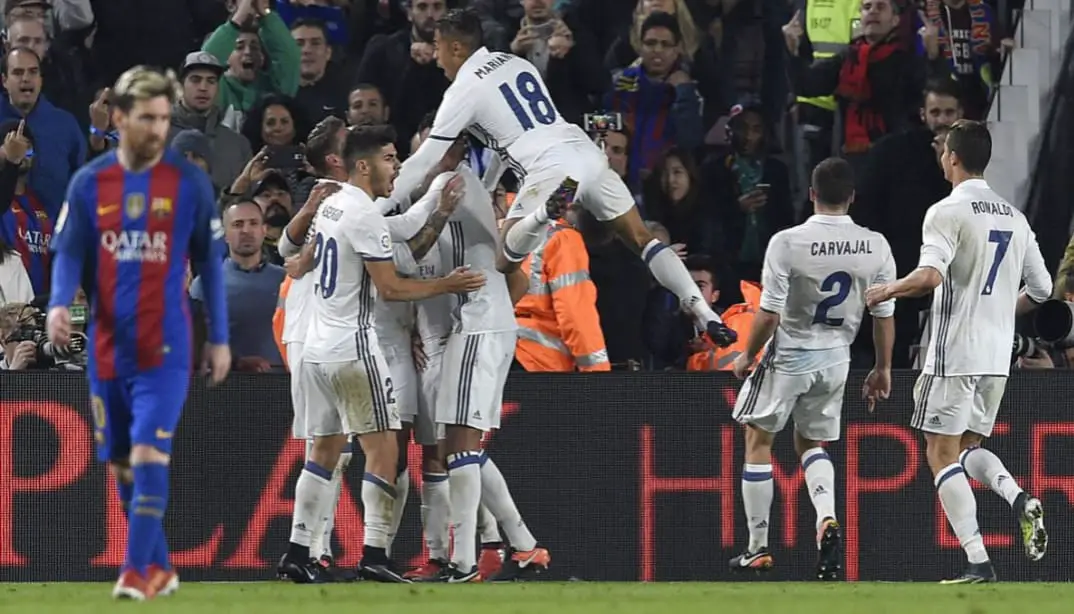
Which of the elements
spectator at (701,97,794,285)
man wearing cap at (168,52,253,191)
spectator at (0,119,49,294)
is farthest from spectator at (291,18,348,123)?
spectator at (701,97,794,285)

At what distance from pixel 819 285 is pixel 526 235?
5.37 ft

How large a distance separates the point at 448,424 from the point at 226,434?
1750mm

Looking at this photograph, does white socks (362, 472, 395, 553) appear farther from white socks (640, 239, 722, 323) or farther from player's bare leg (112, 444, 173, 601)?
player's bare leg (112, 444, 173, 601)

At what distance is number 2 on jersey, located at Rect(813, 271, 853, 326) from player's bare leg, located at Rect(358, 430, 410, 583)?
227cm

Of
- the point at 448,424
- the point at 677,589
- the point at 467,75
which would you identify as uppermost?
the point at 467,75

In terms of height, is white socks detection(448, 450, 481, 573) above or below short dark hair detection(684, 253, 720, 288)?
below

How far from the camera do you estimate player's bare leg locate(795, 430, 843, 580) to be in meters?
11.4

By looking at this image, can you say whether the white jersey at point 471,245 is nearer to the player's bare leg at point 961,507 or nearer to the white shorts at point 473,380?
the white shorts at point 473,380

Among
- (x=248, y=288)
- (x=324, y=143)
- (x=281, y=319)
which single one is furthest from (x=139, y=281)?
(x=248, y=288)

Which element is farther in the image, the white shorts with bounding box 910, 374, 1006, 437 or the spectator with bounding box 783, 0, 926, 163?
the spectator with bounding box 783, 0, 926, 163

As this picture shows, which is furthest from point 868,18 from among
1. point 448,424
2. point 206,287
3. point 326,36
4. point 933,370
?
point 206,287

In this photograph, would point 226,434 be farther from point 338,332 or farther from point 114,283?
point 114,283

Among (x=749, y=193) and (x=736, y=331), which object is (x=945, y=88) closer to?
(x=749, y=193)

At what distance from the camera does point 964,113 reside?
1538 cm
